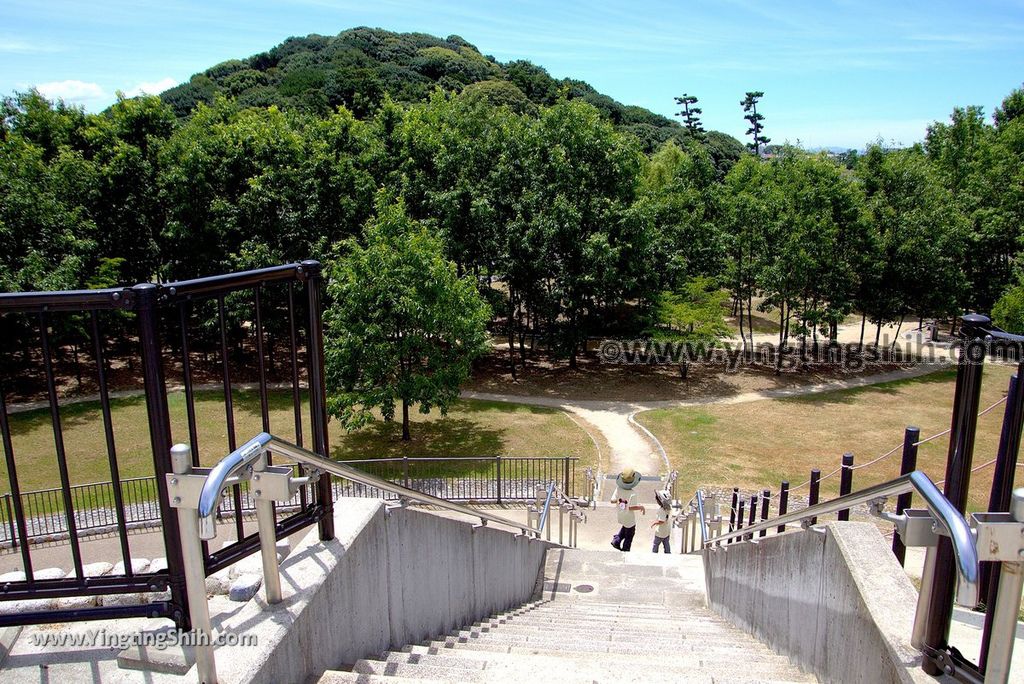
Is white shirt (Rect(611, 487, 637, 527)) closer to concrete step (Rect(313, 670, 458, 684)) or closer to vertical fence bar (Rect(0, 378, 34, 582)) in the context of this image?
concrete step (Rect(313, 670, 458, 684))

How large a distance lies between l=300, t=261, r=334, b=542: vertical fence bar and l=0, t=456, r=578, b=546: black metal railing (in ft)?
33.3

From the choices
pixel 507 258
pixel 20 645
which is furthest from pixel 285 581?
pixel 507 258

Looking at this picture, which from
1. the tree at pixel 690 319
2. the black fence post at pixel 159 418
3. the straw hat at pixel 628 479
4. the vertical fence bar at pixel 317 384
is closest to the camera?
the black fence post at pixel 159 418

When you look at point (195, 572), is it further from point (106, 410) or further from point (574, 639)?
point (574, 639)

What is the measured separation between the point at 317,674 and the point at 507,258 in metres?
22.1

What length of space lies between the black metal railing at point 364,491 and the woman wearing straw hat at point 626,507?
3099 millimetres

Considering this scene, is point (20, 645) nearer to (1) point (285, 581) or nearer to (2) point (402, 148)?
(1) point (285, 581)

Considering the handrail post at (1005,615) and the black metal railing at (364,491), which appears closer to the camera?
the handrail post at (1005,615)

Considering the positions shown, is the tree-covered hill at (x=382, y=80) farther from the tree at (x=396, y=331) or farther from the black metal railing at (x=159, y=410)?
the black metal railing at (x=159, y=410)

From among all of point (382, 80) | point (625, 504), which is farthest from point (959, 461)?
point (382, 80)

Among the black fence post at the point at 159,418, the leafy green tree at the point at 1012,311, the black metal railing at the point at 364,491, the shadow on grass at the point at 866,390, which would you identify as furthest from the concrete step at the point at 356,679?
the leafy green tree at the point at 1012,311

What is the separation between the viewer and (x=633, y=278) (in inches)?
1011

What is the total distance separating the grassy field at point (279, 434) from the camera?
18438 mm

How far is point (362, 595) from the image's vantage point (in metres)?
A: 4.15
